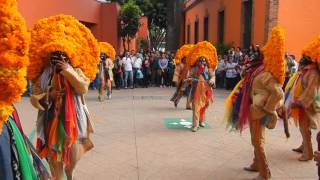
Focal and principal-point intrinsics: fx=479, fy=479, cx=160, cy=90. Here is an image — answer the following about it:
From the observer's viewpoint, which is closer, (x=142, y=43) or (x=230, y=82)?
(x=230, y=82)

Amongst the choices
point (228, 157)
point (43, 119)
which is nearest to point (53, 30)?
point (43, 119)

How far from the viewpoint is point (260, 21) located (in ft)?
58.5

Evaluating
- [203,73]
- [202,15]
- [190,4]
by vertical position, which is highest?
[190,4]

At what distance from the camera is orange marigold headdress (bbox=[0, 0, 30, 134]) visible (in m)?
2.62

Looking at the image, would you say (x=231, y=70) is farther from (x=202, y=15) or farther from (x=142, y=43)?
(x=142, y=43)

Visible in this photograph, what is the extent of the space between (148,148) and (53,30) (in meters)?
3.33

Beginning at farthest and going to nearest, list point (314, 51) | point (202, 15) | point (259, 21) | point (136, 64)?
point (202, 15), point (136, 64), point (259, 21), point (314, 51)

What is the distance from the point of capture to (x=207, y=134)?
9453 mm

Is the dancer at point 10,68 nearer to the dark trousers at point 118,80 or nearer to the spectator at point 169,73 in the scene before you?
the dark trousers at point 118,80

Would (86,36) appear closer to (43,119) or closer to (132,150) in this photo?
(43,119)

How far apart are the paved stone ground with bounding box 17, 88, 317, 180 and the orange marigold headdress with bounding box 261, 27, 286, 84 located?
1.47 meters

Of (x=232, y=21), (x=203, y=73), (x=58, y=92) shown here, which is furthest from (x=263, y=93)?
(x=232, y=21)

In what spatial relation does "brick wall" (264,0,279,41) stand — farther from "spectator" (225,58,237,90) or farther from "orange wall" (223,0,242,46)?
"orange wall" (223,0,242,46)

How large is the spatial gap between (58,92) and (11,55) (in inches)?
113
